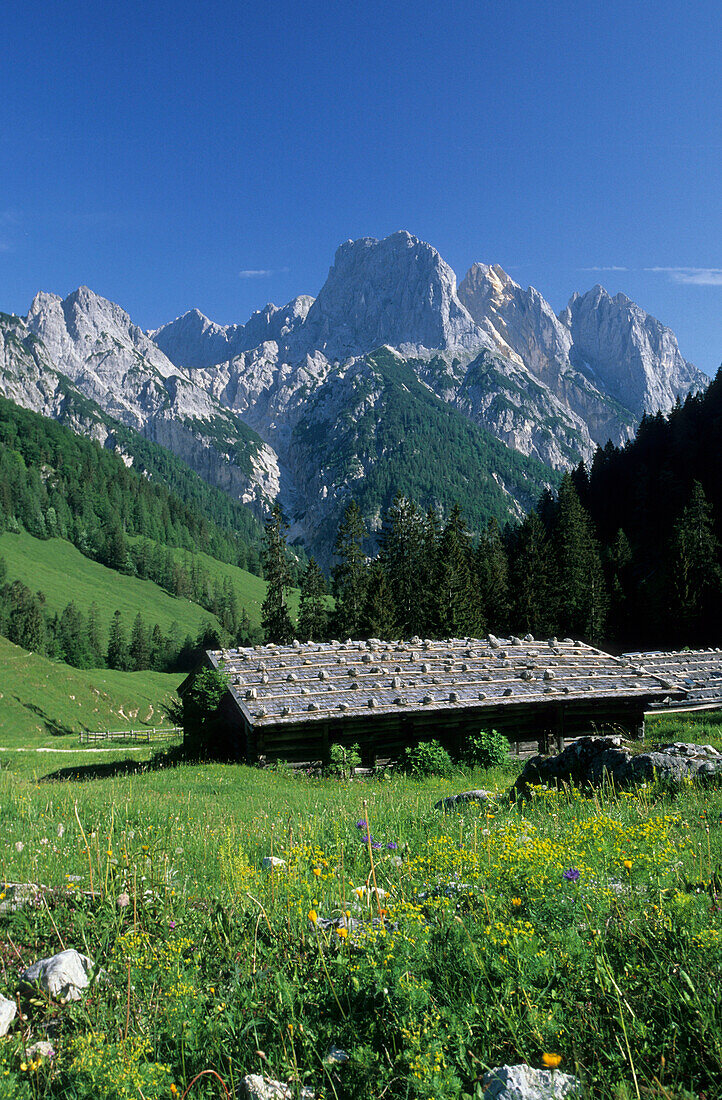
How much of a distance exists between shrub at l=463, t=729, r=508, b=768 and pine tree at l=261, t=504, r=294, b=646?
118 ft

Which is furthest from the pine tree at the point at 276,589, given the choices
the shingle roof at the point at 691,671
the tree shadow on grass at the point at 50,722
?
the shingle roof at the point at 691,671

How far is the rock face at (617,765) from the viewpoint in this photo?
35.7ft

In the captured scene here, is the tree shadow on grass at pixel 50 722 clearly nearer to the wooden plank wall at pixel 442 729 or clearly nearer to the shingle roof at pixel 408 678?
the shingle roof at pixel 408 678

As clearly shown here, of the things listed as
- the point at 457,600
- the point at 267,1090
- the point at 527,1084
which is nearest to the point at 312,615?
the point at 457,600

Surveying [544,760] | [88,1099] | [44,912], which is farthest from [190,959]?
[544,760]

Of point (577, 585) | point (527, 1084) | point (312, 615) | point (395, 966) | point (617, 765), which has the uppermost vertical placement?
point (577, 585)

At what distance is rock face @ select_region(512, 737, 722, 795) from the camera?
10878mm

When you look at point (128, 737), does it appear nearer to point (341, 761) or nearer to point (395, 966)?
point (341, 761)

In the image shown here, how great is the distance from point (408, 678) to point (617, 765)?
46.6ft

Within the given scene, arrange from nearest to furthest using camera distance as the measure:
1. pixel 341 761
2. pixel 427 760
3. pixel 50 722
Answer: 1. pixel 341 761
2. pixel 427 760
3. pixel 50 722

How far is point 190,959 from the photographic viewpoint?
4957 mm

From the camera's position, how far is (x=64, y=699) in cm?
8156

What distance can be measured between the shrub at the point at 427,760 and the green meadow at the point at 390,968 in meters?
15.6

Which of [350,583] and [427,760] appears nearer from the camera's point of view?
[427,760]
